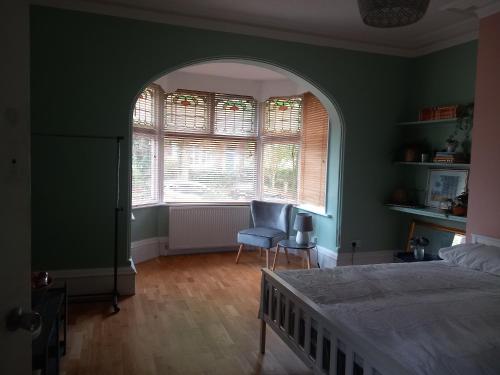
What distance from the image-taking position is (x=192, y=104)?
577 cm

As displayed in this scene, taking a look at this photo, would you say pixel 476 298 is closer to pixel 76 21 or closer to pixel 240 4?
pixel 240 4

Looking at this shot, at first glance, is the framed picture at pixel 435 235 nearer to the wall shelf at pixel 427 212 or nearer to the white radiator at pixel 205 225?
the wall shelf at pixel 427 212

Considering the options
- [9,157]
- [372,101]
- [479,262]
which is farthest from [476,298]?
[372,101]

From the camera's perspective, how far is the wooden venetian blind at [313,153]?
17.3 feet

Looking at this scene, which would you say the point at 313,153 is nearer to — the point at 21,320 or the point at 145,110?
the point at 145,110

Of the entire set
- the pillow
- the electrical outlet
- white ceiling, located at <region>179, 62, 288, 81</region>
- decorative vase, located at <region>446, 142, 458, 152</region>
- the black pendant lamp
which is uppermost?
white ceiling, located at <region>179, 62, 288, 81</region>

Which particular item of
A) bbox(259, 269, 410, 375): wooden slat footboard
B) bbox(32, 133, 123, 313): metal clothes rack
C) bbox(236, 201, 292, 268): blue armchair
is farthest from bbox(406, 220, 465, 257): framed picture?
bbox(32, 133, 123, 313): metal clothes rack

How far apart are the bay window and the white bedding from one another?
2488 mm

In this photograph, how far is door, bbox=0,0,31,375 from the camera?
3.22 feet

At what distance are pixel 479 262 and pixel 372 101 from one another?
2.35 m

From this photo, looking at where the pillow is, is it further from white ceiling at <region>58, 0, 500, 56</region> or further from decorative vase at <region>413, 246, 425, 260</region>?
white ceiling at <region>58, 0, 500, 56</region>

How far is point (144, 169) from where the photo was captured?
5.30 m

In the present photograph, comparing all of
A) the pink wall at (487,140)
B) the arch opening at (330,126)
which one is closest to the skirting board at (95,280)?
the arch opening at (330,126)

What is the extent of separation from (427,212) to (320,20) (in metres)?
2.28
